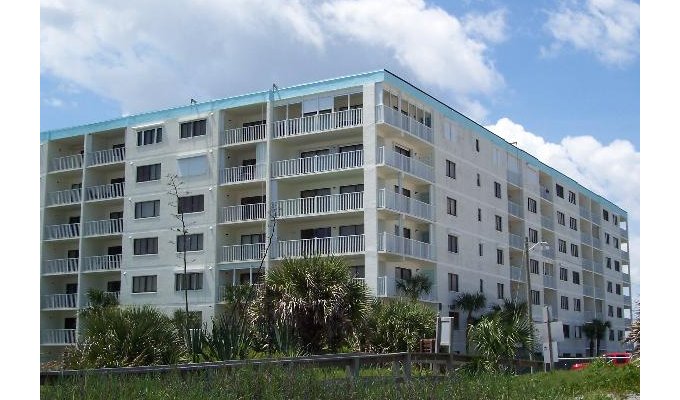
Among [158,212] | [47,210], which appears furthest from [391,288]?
[47,210]

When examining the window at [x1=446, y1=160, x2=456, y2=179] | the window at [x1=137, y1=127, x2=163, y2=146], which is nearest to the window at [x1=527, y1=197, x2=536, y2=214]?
the window at [x1=446, y1=160, x2=456, y2=179]

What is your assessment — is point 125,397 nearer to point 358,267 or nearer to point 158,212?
point 358,267

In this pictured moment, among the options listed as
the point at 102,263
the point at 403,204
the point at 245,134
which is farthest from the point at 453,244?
the point at 102,263

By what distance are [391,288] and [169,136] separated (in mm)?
15387

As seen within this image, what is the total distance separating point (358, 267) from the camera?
121ft

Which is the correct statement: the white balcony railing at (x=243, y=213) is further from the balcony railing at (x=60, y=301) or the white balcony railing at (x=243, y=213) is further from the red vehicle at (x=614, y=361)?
the red vehicle at (x=614, y=361)

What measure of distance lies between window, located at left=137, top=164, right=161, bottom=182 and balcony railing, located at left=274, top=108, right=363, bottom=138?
7.71 metres

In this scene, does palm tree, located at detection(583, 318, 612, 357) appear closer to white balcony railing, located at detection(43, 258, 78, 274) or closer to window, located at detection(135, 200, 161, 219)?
window, located at detection(135, 200, 161, 219)

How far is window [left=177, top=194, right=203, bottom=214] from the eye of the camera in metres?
42.1

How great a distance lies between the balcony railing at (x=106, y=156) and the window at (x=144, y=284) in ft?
21.9

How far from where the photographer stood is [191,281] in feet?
136

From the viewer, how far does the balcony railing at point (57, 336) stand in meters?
43.7
